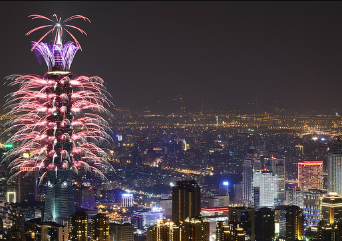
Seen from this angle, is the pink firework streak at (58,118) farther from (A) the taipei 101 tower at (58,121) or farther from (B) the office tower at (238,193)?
(B) the office tower at (238,193)

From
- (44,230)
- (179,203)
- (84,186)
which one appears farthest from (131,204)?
(44,230)

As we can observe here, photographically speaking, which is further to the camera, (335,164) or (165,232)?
(335,164)

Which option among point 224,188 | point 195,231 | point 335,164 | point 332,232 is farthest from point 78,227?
point 224,188

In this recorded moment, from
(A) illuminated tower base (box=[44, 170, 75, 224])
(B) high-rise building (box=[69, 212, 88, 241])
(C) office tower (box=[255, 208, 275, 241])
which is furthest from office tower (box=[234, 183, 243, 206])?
(B) high-rise building (box=[69, 212, 88, 241])

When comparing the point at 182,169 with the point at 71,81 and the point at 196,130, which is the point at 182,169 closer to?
the point at 196,130

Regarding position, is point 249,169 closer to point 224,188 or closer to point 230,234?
point 224,188

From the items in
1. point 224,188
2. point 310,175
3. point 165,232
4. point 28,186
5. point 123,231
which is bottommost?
point 123,231
